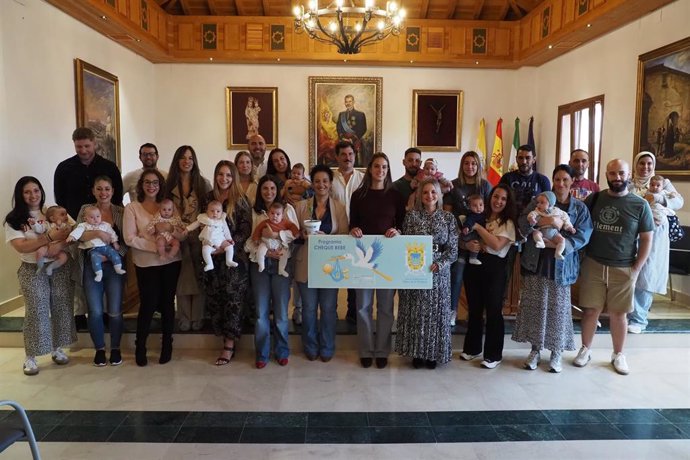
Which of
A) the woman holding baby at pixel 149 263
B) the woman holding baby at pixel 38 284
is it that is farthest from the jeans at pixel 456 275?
the woman holding baby at pixel 38 284

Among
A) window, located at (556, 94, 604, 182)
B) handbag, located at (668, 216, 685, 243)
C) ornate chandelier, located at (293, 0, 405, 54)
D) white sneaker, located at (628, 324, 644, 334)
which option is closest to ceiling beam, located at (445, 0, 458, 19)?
window, located at (556, 94, 604, 182)

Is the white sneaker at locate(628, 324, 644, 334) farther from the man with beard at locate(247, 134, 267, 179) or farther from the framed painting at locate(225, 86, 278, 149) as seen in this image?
the framed painting at locate(225, 86, 278, 149)

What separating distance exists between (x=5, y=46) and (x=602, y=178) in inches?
307

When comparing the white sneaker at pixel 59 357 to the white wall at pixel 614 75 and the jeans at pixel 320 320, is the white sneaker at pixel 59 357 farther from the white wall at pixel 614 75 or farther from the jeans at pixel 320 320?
the white wall at pixel 614 75

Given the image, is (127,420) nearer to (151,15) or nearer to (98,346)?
(98,346)

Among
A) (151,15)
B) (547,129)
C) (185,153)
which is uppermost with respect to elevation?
(151,15)

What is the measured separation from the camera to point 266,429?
10.3 feet

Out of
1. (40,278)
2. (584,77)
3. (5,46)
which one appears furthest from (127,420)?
(584,77)

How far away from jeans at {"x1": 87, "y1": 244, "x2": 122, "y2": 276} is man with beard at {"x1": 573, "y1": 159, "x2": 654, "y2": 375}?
12.6ft

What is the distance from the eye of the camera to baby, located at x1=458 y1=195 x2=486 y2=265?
158 inches

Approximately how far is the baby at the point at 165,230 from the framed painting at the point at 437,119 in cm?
631

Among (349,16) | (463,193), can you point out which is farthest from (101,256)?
(349,16)

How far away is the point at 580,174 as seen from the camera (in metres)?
4.81

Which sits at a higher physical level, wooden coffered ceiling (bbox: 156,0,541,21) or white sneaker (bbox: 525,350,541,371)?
wooden coffered ceiling (bbox: 156,0,541,21)
